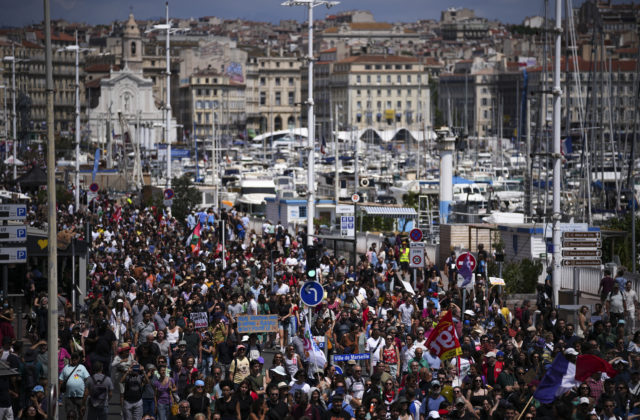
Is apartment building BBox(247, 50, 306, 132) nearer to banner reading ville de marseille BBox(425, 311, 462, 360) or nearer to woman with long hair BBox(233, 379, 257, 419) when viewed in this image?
banner reading ville de marseille BBox(425, 311, 462, 360)

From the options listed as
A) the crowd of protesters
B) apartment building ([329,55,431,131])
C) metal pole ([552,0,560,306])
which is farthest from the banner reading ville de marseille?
apartment building ([329,55,431,131])

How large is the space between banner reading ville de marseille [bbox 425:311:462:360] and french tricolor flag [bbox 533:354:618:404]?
231cm

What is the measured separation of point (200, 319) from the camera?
19.1 metres

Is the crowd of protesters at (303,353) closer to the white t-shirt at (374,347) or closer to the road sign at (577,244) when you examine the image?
the white t-shirt at (374,347)

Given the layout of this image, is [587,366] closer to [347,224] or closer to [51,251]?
[51,251]

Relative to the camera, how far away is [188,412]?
14.4 m

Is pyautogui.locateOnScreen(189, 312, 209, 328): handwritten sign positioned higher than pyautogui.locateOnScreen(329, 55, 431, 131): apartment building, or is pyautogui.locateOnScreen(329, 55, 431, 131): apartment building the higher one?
pyautogui.locateOnScreen(329, 55, 431, 131): apartment building

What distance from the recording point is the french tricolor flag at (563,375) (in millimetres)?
14141

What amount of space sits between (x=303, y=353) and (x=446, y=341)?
6.90 feet

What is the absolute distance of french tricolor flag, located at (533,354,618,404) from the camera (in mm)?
14141

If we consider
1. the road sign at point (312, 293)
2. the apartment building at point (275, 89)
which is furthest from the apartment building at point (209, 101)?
the road sign at point (312, 293)

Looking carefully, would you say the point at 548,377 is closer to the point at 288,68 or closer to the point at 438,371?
the point at 438,371

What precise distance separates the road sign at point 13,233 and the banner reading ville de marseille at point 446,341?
5.96m

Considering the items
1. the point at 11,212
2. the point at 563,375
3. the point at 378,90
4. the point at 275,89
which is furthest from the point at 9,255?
the point at 275,89
